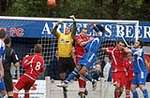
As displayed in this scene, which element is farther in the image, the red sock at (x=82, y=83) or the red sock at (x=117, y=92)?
the red sock at (x=117, y=92)

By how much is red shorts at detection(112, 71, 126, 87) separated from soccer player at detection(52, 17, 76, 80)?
4.25ft

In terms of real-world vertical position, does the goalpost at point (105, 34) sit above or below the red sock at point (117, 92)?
above

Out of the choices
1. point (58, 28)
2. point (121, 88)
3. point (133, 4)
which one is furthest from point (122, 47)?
point (133, 4)

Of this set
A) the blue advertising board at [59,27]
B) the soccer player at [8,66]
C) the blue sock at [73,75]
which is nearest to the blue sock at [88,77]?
the blue sock at [73,75]

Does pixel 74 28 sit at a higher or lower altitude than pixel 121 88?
higher

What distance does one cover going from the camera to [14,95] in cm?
1733

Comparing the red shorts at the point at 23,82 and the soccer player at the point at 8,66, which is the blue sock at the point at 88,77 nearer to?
the red shorts at the point at 23,82

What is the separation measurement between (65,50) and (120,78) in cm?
178

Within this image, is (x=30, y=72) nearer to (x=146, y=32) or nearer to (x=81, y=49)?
(x=81, y=49)

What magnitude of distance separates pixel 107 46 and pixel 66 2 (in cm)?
1407

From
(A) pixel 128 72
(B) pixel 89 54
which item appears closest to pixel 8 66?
(B) pixel 89 54

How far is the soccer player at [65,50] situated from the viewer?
18.4 meters

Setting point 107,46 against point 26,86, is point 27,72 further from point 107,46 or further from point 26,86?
point 107,46

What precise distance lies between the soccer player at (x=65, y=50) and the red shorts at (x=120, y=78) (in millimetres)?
1296
